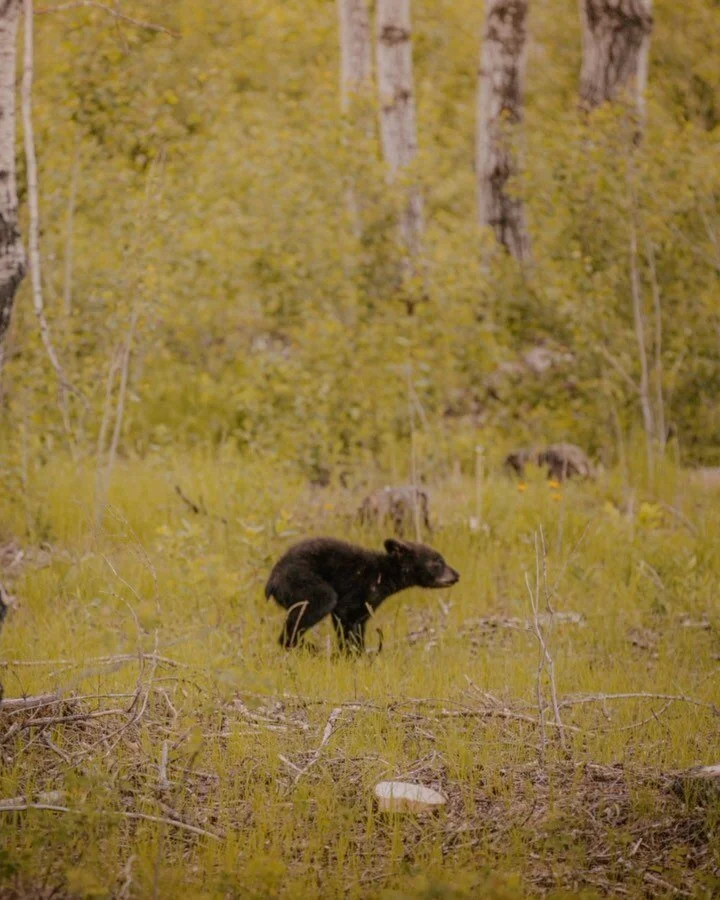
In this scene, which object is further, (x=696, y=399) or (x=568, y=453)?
(x=696, y=399)

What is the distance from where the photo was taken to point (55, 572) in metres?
7.38

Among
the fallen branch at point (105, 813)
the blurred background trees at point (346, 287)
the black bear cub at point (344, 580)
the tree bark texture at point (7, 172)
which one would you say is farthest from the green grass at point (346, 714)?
the blurred background trees at point (346, 287)

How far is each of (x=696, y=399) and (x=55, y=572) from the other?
6725mm

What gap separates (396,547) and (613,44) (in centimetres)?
838

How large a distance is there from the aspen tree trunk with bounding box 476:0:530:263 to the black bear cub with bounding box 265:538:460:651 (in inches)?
280

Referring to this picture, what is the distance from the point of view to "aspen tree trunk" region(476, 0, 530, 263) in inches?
539

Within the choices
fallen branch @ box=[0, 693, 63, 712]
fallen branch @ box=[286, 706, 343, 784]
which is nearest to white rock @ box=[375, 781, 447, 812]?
fallen branch @ box=[286, 706, 343, 784]

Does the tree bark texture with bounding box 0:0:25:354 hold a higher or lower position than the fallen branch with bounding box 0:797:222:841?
higher

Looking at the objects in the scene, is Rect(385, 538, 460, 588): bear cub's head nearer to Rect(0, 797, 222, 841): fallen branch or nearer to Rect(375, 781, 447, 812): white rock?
Rect(375, 781, 447, 812): white rock

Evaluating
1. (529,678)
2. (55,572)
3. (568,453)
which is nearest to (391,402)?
(568,453)

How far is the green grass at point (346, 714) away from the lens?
4082mm

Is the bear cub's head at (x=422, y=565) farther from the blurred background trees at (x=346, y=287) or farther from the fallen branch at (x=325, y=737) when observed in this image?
the blurred background trees at (x=346, y=287)

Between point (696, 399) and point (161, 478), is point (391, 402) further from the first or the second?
point (696, 399)

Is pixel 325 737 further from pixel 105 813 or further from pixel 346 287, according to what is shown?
pixel 346 287
